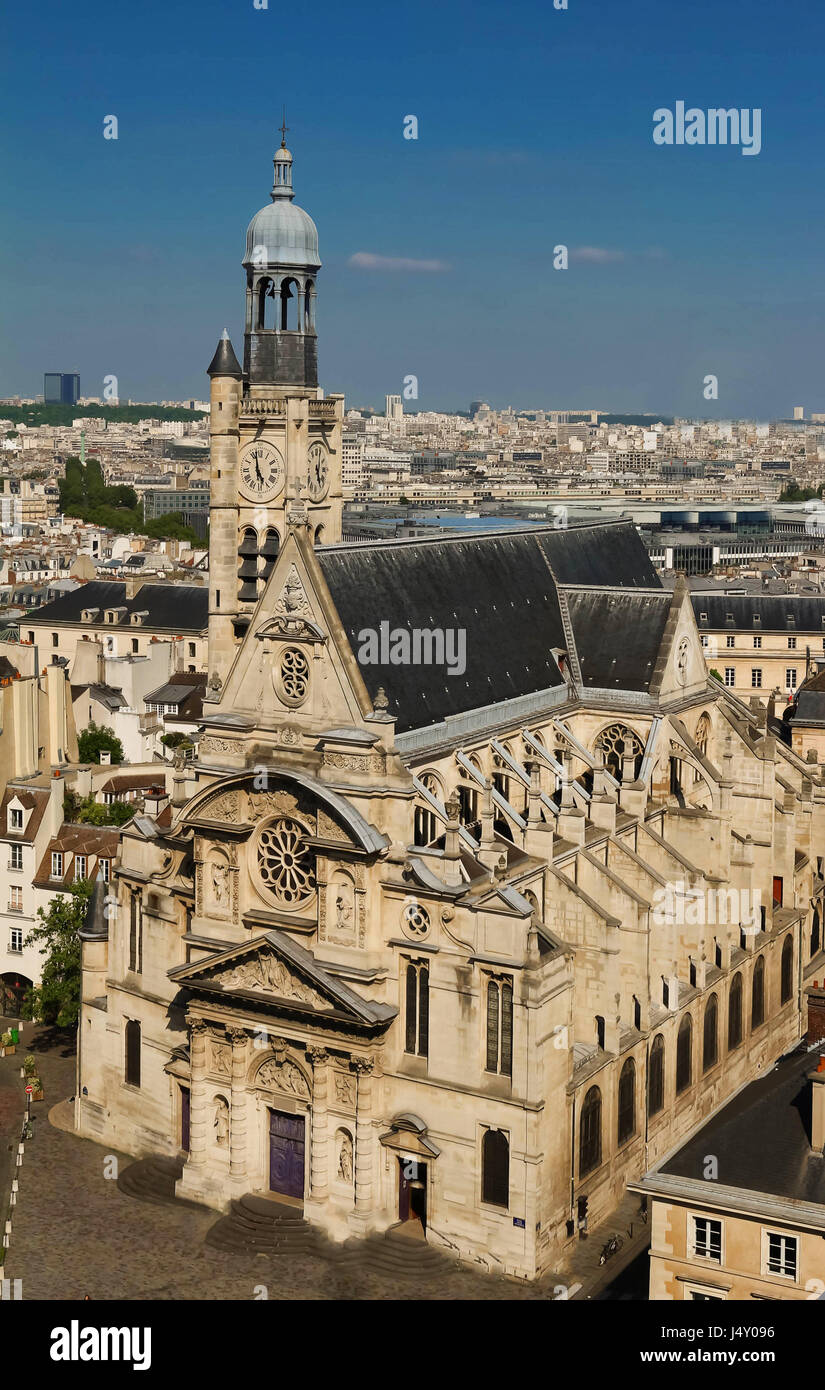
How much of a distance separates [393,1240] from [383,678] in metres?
17.8

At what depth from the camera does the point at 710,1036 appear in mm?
64375

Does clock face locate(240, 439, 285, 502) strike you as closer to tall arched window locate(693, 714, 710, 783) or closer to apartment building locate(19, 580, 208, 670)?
tall arched window locate(693, 714, 710, 783)

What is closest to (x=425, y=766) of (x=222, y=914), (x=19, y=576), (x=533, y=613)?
(x=222, y=914)

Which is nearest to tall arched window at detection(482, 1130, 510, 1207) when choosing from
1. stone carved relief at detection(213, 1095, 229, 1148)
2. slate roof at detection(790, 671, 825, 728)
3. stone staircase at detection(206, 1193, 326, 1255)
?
stone staircase at detection(206, 1193, 326, 1255)

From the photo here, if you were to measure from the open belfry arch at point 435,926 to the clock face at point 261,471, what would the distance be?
8645 mm

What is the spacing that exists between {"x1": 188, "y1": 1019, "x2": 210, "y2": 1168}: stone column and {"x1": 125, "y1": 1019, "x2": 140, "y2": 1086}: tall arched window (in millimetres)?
4180

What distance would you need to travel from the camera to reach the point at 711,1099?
2542 inches

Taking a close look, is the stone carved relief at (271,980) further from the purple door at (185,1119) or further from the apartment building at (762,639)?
the apartment building at (762,639)

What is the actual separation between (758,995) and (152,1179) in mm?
24443

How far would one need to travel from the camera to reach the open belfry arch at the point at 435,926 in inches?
2103

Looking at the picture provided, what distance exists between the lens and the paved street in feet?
169

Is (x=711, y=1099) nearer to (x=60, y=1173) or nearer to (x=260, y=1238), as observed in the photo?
(x=260, y=1238)

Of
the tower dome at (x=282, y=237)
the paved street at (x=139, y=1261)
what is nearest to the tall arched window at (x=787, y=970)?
the paved street at (x=139, y=1261)

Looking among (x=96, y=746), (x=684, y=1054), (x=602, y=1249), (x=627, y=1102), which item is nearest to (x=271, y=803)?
(x=627, y=1102)
